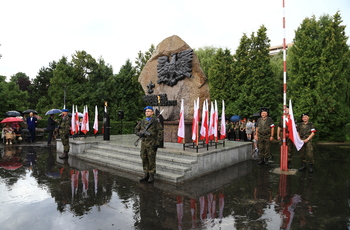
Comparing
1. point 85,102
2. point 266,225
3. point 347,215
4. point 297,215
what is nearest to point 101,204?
point 266,225

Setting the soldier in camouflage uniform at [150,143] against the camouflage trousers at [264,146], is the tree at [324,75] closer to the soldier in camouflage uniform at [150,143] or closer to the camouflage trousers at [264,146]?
the camouflage trousers at [264,146]

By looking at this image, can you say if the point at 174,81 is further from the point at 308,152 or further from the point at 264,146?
the point at 308,152

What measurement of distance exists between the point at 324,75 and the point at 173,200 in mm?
17665

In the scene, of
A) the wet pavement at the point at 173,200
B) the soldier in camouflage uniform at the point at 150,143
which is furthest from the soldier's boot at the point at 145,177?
the wet pavement at the point at 173,200

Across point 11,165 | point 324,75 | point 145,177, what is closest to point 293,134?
point 145,177

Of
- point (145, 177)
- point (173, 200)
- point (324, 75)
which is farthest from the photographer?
point (324, 75)

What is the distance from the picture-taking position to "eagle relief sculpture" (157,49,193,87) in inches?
384

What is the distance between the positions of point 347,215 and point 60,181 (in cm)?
634

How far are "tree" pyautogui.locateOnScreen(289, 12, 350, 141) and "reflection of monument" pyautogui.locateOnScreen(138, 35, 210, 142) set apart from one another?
40.4 feet

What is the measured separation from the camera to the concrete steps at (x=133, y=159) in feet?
21.2

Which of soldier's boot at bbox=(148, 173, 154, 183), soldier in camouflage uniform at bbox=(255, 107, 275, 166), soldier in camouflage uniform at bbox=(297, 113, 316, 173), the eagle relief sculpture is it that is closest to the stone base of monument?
the eagle relief sculpture

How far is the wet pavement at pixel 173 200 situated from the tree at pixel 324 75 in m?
12.0

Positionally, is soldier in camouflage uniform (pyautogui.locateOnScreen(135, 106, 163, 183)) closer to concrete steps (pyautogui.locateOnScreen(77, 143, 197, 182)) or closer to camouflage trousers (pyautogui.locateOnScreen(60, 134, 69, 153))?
concrete steps (pyautogui.locateOnScreen(77, 143, 197, 182))

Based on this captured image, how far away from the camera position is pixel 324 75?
57.9 ft
